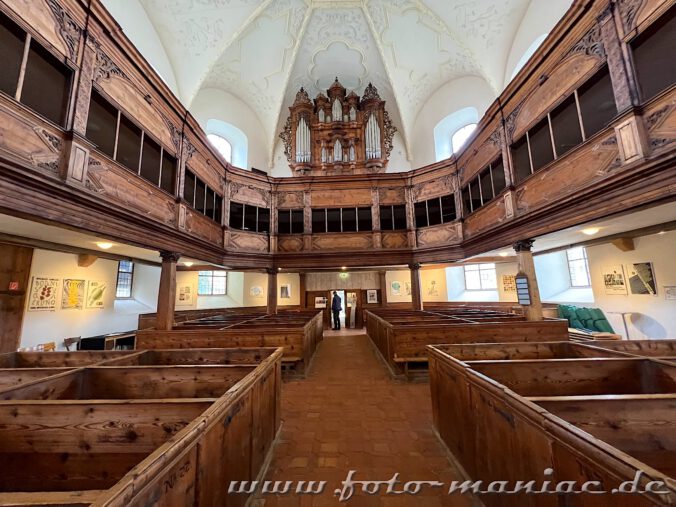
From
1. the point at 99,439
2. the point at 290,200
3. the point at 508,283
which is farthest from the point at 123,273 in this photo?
the point at 508,283

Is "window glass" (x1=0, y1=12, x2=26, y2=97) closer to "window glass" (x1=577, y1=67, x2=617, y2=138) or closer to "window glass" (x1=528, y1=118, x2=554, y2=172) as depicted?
"window glass" (x1=577, y1=67, x2=617, y2=138)

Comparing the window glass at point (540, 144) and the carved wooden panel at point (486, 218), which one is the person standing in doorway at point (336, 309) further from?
the window glass at point (540, 144)

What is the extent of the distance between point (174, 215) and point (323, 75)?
9350 mm

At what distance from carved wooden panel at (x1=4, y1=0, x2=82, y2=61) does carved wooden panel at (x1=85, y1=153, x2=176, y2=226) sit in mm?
1527

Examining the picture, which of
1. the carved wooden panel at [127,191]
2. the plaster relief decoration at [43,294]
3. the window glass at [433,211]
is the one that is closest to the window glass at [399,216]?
the window glass at [433,211]

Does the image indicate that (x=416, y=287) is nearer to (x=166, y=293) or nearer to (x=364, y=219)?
(x=364, y=219)

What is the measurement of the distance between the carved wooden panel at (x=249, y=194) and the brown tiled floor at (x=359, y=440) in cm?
671

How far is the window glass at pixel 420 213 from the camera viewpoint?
34.1ft

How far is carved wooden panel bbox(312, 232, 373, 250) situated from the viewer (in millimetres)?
10367

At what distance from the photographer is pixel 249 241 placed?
391 inches

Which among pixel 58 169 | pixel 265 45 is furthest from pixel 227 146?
pixel 58 169

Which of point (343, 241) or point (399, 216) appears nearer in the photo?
point (343, 241)

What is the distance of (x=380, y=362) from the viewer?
664cm

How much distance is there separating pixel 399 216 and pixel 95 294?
9.65 meters
